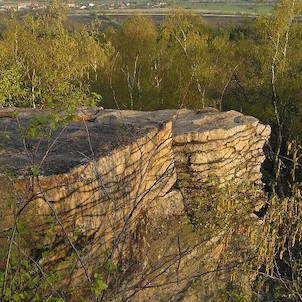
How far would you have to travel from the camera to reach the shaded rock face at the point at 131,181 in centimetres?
571

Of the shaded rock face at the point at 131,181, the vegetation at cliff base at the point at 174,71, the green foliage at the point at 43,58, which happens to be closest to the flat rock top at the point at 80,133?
the shaded rock face at the point at 131,181

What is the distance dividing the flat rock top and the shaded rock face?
2cm

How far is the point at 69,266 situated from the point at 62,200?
91cm

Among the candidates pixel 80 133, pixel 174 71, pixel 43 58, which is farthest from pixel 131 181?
pixel 174 71

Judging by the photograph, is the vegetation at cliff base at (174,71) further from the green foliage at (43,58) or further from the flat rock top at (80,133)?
the flat rock top at (80,133)

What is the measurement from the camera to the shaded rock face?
18.7ft

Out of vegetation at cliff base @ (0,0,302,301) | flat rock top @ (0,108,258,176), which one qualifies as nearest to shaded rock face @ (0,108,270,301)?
flat rock top @ (0,108,258,176)

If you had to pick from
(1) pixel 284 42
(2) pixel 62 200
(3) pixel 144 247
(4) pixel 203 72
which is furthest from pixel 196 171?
(1) pixel 284 42

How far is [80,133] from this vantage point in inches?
300

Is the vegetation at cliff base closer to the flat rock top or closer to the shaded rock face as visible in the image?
the flat rock top

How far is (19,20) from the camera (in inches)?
854

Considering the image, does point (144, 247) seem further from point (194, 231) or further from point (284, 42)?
point (284, 42)

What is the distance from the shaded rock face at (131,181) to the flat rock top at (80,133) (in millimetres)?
18

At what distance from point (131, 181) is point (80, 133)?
1.41 meters
